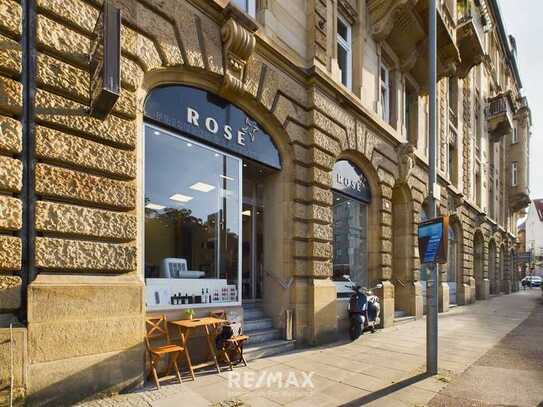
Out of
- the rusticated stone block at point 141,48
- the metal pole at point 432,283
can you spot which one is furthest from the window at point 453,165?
the rusticated stone block at point 141,48

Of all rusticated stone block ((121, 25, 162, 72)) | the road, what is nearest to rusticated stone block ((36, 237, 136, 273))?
rusticated stone block ((121, 25, 162, 72))

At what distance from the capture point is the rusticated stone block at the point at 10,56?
4.06 metres

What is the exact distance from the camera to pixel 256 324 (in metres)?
7.56

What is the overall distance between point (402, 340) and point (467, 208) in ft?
48.5

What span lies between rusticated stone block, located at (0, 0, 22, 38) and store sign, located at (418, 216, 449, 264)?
247 inches

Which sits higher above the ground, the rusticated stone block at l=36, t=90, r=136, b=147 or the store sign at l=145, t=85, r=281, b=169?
the store sign at l=145, t=85, r=281, b=169

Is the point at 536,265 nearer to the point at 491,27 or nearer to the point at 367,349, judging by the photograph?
the point at 491,27

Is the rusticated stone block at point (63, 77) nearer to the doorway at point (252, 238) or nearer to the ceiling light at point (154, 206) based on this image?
the ceiling light at point (154, 206)

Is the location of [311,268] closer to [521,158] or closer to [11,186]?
[11,186]

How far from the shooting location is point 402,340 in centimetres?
866

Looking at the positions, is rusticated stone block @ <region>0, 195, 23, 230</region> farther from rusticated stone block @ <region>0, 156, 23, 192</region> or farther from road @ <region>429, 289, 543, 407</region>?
road @ <region>429, 289, 543, 407</region>

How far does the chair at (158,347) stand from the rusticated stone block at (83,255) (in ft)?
3.17

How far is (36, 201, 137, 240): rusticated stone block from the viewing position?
426 cm

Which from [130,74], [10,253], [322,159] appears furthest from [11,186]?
[322,159]
